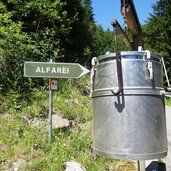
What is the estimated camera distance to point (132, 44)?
5.13 meters

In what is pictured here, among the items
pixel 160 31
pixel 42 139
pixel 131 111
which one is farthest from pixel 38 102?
pixel 160 31

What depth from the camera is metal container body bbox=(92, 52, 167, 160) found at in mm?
3252

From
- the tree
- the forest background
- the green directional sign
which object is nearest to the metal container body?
the forest background

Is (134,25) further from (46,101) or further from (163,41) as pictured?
(163,41)

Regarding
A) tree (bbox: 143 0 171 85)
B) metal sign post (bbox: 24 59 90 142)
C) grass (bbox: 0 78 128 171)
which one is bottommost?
grass (bbox: 0 78 128 171)

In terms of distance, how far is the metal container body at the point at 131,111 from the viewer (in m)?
3.25

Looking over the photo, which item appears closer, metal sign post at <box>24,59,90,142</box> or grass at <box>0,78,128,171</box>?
grass at <box>0,78,128,171</box>

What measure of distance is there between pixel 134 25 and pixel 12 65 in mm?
4390

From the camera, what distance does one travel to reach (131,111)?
324 centimetres

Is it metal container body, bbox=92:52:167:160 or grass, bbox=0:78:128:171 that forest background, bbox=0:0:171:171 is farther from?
metal container body, bbox=92:52:167:160

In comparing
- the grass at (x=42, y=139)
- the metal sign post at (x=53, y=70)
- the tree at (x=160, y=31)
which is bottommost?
the grass at (x=42, y=139)

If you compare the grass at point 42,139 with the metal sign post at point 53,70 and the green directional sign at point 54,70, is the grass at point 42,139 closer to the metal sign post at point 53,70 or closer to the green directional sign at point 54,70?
the metal sign post at point 53,70

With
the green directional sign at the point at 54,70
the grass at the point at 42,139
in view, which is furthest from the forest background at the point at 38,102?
the green directional sign at the point at 54,70

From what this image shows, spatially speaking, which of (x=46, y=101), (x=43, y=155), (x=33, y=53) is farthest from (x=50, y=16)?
(x=43, y=155)
